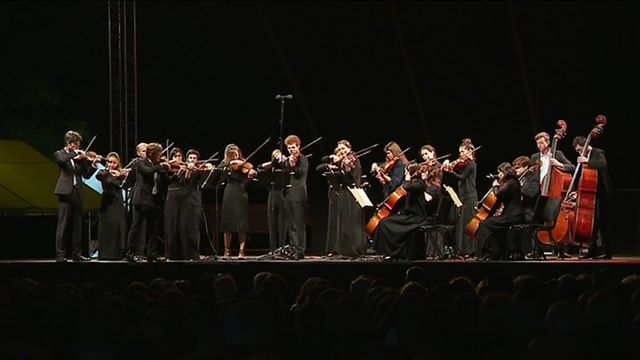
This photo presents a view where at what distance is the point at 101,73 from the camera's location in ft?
84.4

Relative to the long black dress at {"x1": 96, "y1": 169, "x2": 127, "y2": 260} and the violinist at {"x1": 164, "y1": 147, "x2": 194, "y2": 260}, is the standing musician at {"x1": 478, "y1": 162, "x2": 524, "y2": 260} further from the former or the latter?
the long black dress at {"x1": 96, "y1": 169, "x2": 127, "y2": 260}

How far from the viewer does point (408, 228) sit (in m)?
15.0

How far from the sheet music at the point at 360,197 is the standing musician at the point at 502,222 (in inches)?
64.5

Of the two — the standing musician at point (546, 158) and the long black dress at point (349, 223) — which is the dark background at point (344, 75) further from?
the long black dress at point (349, 223)

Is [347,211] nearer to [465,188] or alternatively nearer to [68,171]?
[465,188]

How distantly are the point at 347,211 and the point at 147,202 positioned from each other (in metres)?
2.99

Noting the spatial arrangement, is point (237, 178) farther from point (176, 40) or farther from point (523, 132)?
point (176, 40)

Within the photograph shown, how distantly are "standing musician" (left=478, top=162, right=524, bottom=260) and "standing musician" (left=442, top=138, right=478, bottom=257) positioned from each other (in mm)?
1404

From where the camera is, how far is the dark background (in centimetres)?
2103

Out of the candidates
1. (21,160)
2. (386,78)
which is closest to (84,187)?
(21,160)

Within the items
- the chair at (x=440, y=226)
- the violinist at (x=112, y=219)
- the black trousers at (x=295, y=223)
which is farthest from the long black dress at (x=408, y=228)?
the violinist at (x=112, y=219)

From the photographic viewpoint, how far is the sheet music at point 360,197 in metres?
15.5
